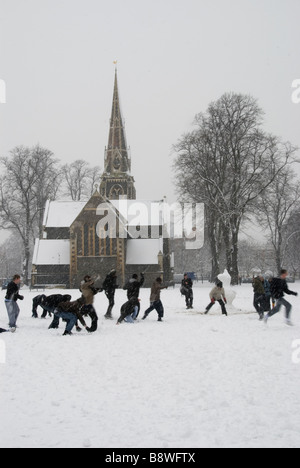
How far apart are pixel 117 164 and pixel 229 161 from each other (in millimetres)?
31502

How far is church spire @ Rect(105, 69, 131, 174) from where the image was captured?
219 feet

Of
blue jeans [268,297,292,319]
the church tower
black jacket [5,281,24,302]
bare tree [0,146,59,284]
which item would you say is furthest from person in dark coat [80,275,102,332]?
the church tower

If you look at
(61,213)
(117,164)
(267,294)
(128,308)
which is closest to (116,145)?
(117,164)

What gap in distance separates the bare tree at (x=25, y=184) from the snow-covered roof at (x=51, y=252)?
1282 millimetres

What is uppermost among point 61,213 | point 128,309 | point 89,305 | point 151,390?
point 61,213

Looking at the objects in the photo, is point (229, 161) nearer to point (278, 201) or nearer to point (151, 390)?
point (278, 201)

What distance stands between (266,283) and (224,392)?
32.2ft

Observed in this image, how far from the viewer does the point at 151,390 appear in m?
7.33

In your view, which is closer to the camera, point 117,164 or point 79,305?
point 79,305

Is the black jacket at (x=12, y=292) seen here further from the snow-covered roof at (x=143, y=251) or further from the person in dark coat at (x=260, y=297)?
the snow-covered roof at (x=143, y=251)

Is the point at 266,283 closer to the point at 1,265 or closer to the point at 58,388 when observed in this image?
the point at 58,388

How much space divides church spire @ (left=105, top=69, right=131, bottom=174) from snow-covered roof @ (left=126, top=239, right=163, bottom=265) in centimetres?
1990

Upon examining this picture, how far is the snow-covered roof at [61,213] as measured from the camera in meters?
51.1

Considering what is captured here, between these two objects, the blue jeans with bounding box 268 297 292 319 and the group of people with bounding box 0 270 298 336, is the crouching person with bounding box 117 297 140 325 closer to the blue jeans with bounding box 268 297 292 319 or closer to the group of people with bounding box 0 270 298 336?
the group of people with bounding box 0 270 298 336
